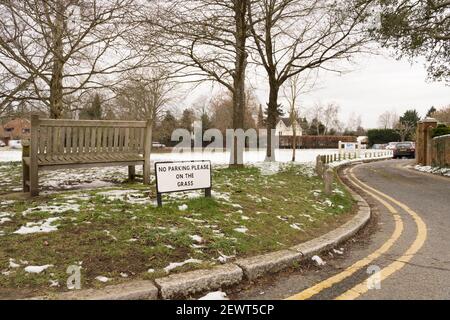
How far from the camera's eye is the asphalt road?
3.97 meters

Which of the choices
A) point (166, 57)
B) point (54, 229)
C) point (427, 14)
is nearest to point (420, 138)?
point (427, 14)

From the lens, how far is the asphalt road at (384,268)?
397 centimetres

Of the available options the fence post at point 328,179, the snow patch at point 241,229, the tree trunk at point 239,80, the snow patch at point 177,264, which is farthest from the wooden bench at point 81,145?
the tree trunk at point 239,80

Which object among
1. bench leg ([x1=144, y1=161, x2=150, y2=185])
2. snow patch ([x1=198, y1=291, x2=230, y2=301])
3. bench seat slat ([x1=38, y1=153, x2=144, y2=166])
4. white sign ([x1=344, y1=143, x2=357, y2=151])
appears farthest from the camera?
white sign ([x1=344, y1=143, x2=357, y2=151])

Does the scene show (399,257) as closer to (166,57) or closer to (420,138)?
(166,57)

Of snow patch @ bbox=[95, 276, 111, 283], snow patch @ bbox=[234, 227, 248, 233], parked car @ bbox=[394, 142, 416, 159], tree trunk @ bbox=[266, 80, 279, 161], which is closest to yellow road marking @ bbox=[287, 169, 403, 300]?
snow patch @ bbox=[234, 227, 248, 233]

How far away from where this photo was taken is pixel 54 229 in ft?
16.3

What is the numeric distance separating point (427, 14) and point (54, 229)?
49.4ft

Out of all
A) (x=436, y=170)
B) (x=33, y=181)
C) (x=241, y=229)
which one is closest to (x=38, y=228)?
(x=33, y=181)

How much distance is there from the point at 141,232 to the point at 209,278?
4.79ft

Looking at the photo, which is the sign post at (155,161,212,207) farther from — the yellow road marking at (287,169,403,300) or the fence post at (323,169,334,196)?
the fence post at (323,169,334,196)

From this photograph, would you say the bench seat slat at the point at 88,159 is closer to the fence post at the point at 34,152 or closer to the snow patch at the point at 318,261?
the fence post at the point at 34,152

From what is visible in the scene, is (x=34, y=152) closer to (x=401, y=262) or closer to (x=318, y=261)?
(x=318, y=261)

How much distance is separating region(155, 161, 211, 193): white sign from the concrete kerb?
2.20m
